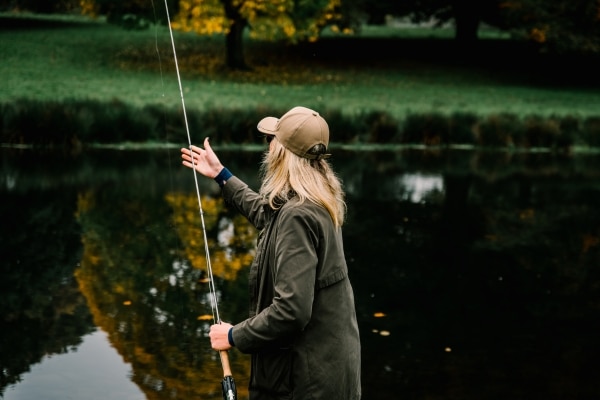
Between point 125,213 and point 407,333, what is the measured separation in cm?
491

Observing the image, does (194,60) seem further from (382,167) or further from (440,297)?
(440,297)

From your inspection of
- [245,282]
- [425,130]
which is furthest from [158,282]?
[425,130]

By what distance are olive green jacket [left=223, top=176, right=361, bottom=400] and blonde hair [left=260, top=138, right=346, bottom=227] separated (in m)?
0.04

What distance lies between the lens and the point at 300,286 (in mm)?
3314

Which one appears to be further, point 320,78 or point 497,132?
point 320,78

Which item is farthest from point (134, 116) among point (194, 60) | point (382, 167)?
point (194, 60)

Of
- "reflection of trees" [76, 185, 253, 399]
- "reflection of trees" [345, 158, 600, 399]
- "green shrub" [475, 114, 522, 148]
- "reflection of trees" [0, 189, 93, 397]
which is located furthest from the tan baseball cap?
"green shrub" [475, 114, 522, 148]

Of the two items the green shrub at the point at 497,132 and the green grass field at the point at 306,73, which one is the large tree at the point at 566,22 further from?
the green shrub at the point at 497,132

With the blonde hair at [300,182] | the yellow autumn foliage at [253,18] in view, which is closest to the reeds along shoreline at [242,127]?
the yellow autumn foliage at [253,18]

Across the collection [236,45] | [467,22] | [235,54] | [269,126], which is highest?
[269,126]

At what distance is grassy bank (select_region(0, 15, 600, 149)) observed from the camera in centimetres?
1984

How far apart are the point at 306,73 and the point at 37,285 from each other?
83.3 feet

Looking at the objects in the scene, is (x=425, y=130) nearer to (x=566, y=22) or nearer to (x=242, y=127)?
(x=242, y=127)

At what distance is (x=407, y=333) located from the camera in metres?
7.43
